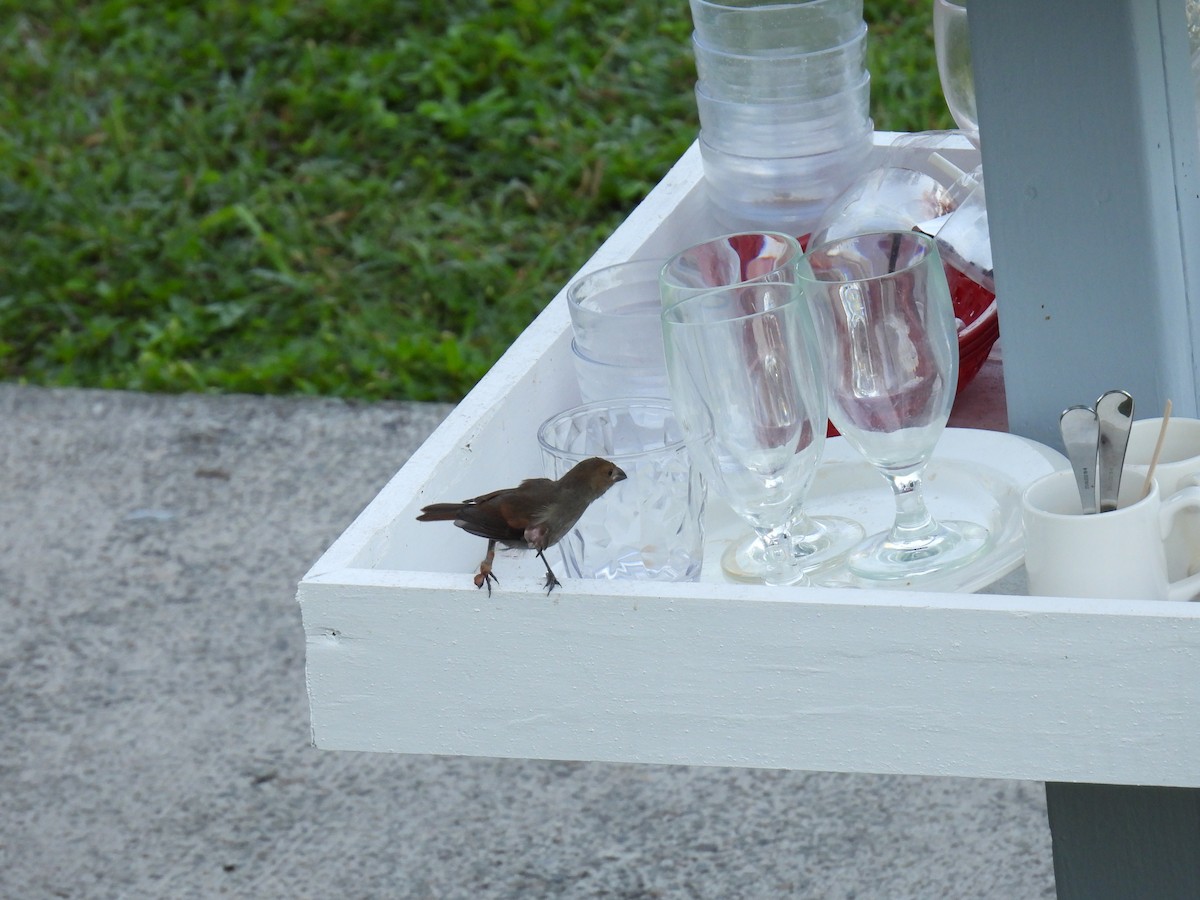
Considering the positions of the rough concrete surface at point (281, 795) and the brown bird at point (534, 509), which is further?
the rough concrete surface at point (281, 795)

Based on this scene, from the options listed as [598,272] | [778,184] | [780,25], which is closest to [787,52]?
[780,25]

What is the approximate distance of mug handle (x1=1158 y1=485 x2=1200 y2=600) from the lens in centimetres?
88

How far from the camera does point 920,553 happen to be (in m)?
1.01

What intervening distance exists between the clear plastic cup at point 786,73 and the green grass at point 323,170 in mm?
1974

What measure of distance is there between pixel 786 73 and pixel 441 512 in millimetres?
614

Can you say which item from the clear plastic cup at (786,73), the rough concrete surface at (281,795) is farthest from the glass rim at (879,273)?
the rough concrete surface at (281,795)

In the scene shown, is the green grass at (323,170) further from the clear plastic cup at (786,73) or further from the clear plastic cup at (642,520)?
the clear plastic cup at (642,520)

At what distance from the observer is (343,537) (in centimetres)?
95

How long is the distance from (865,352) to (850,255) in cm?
11

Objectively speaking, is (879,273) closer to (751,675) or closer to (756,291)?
(756,291)

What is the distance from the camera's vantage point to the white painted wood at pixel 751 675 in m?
0.81

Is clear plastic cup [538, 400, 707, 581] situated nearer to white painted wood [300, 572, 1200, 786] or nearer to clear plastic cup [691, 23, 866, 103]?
white painted wood [300, 572, 1200, 786]

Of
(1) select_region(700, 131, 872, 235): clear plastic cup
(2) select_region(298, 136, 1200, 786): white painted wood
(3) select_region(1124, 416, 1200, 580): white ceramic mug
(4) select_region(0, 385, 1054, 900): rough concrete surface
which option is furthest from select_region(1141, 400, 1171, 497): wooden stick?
(4) select_region(0, 385, 1054, 900): rough concrete surface

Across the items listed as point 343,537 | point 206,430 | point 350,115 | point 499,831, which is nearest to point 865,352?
point 343,537
